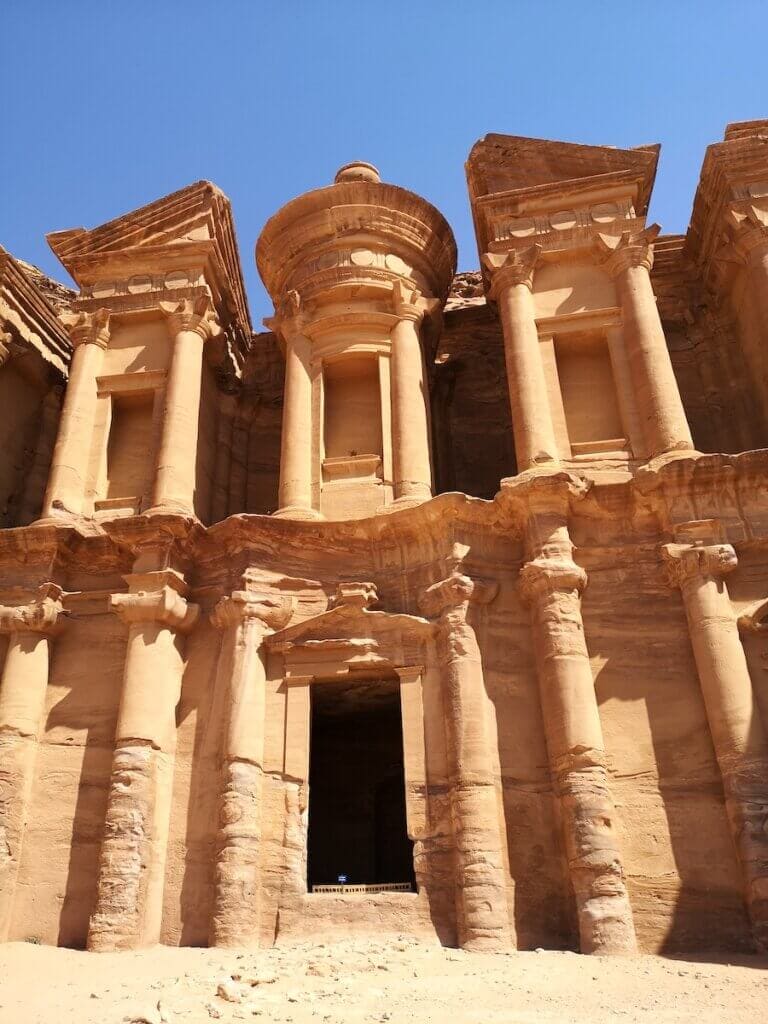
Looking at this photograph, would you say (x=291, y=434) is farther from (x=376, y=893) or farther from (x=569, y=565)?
(x=376, y=893)

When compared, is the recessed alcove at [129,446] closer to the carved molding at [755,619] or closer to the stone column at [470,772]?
the stone column at [470,772]

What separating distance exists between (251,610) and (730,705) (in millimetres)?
6140

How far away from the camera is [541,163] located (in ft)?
Answer: 52.7

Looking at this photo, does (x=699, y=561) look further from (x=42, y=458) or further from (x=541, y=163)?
(x=42, y=458)

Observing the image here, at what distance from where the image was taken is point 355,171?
17594 millimetres

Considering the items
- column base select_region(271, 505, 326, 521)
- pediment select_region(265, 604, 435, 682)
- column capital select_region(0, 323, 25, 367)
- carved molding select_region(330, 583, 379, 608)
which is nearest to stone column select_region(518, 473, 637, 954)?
pediment select_region(265, 604, 435, 682)

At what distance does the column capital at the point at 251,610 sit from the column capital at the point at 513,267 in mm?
6500

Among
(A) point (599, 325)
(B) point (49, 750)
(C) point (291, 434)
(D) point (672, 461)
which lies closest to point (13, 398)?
(C) point (291, 434)

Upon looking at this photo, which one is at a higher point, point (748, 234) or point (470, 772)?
point (748, 234)

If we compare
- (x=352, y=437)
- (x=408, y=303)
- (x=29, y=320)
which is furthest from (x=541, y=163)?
(x=29, y=320)

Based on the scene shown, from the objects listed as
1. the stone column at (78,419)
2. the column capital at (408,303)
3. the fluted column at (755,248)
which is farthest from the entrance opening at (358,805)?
the fluted column at (755,248)

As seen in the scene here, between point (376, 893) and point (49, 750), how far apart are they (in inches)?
187

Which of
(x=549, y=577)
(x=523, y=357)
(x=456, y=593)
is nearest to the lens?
(x=549, y=577)

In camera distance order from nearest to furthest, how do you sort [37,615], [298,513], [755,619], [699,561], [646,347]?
[755,619]
[699,561]
[37,615]
[298,513]
[646,347]
